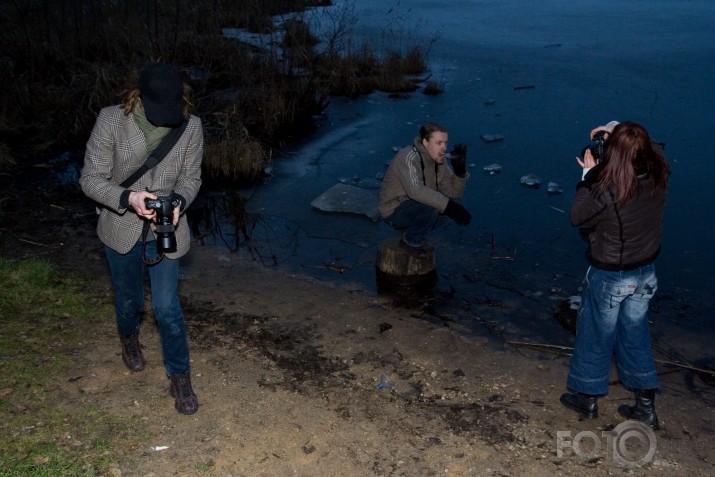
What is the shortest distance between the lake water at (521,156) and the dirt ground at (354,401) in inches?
34.1

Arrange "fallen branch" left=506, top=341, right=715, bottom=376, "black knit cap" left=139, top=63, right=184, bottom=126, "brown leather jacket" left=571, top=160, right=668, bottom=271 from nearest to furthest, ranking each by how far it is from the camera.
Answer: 1. "black knit cap" left=139, top=63, right=184, bottom=126
2. "brown leather jacket" left=571, top=160, right=668, bottom=271
3. "fallen branch" left=506, top=341, right=715, bottom=376

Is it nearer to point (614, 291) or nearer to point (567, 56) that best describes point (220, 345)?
point (614, 291)

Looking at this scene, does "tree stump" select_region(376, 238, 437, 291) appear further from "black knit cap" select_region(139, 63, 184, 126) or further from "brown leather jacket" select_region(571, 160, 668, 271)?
"black knit cap" select_region(139, 63, 184, 126)

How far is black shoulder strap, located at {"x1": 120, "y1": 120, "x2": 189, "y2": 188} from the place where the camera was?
143 inches

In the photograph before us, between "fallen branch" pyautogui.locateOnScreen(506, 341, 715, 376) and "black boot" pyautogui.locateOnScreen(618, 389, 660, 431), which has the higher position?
"black boot" pyautogui.locateOnScreen(618, 389, 660, 431)

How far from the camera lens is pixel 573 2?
73.2ft

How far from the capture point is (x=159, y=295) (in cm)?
372

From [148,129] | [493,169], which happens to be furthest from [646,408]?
[493,169]

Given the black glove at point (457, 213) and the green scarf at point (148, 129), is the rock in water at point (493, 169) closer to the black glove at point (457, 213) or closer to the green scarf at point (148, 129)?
the black glove at point (457, 213)

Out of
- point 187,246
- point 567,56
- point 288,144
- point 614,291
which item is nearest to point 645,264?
point 614,291

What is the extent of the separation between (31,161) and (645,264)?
25.2 feet

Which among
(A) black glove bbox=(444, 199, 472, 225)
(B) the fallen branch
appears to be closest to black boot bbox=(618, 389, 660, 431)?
(B) the fallen branch

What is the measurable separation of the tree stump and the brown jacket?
2.85 metres

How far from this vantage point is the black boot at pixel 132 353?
14.3 feet
